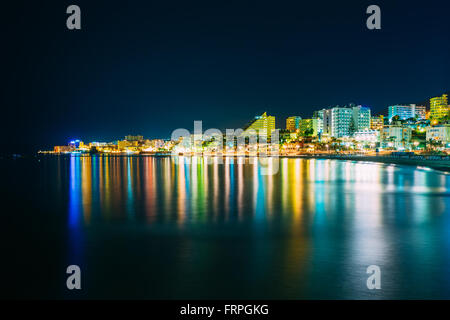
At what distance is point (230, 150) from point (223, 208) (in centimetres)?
13730

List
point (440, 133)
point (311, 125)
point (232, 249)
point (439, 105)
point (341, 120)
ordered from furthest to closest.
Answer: point (311, 125)
point (439, 105)
point (341, 120)
point (440, 133)
point (232, 249)

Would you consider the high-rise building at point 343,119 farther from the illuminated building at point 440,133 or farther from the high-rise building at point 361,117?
the illuminated building at point 440,133

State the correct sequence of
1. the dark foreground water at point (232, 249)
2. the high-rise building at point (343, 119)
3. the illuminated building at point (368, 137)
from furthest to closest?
the high-rise building at point (343, 119) < the illuminated building at point (368, 137) < the dark foreground water at point (232, 249)

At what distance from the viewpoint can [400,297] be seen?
554cm

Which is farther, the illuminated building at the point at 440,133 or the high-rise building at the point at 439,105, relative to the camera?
the high-rise building at the point at 439,105

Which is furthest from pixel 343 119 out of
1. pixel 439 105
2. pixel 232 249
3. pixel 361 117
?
pixel 232 249

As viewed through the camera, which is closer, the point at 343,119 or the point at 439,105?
the point at 343,119

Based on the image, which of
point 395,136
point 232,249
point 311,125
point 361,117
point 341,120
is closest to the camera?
point 232,249

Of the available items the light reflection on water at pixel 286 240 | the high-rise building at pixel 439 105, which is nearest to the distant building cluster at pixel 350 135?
the high-rise building at pixel 439 105

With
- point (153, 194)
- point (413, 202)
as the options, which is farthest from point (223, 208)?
point (413, 202)

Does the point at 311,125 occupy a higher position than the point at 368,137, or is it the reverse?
the point at 311,125

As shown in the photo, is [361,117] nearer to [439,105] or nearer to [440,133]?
[439,105]

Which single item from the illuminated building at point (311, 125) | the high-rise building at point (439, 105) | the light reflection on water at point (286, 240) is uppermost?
the high-rise building at point (439, 105)

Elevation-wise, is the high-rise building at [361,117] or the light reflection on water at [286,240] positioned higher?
the high-rise building at [361,117]
